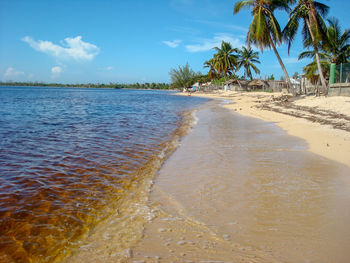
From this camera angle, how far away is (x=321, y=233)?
2363mm

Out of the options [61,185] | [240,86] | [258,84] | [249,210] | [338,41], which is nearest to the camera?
[249,210]

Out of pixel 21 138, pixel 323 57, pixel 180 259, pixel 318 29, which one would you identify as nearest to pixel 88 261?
pixel 180 259

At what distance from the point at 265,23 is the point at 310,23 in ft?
11.8

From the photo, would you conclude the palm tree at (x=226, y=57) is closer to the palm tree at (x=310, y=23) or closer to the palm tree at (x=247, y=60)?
the palm tree at (x=247, y=60)

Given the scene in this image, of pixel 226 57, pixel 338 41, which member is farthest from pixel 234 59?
pixel 338 41

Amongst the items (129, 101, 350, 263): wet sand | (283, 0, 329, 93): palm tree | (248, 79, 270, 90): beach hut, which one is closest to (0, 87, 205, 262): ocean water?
(129, 101, 350, 263): wet sand

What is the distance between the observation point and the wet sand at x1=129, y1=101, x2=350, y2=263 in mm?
2141

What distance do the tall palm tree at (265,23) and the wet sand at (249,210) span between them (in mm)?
18476

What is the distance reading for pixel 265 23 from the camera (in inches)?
813

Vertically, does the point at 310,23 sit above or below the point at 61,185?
above

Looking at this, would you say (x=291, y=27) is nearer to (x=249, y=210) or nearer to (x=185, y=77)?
(x=249, y=210)

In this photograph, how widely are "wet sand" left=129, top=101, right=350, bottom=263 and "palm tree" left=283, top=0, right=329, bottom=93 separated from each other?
1564 centimetres

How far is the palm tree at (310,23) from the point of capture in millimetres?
17938

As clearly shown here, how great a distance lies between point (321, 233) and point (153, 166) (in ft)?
10.6
